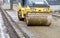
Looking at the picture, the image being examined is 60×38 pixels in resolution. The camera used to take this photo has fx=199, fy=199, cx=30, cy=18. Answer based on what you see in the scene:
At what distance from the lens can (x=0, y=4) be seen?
26.3 meters

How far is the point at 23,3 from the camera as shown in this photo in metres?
11.4

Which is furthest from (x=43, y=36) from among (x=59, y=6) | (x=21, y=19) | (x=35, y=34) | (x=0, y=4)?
(x=0, y=4)

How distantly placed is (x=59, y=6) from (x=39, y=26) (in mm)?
9186

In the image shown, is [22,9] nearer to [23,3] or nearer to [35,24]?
[23,3]

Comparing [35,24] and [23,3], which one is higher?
[23,3]

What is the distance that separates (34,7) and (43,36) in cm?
298

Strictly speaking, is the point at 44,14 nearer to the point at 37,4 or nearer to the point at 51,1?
the point at 37,4

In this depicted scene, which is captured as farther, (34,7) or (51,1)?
(51,1)

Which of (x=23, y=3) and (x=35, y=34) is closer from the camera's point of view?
(x=35, y=34)

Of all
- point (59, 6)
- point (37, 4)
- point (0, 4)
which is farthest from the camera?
point (0, 4)

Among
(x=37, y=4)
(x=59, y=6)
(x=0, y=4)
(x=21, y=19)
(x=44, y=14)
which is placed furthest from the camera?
(x=0, y=4)

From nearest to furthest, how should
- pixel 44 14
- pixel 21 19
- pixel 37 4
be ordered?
pixel 44 14, pixel 37 4, pixel 21 19

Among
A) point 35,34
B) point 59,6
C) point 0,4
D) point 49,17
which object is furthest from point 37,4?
point 0,4

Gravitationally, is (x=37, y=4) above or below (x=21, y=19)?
above
